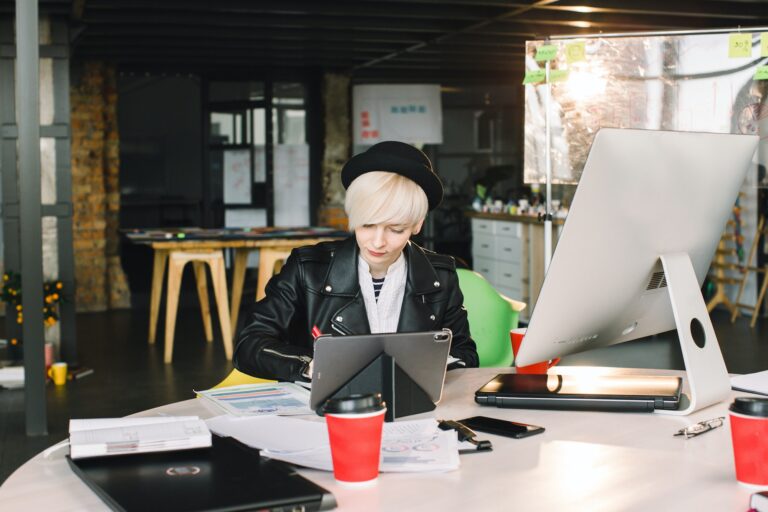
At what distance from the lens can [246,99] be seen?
33.6ft

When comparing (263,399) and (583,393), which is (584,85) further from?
(263,399)

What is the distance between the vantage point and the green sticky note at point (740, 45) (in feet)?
15.1

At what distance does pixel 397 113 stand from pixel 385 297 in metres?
8.42

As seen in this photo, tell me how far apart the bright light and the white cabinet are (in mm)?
3107

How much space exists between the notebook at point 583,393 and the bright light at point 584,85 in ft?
9.68

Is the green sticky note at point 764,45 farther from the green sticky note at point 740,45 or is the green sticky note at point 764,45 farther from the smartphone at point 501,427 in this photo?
the smartphone at point 501,427

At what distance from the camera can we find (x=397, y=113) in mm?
10781

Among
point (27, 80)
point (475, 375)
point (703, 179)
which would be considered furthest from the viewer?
point (27, 80)

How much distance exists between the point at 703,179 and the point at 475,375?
30.6 inches

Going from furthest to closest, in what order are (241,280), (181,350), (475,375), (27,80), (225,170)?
(225,170) → (241,280) → (181,350) → (27,80) → (475,375)

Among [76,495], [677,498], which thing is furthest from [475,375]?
[76,495]

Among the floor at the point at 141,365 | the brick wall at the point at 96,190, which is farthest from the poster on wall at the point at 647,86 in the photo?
the brick wall at the point at 96,190

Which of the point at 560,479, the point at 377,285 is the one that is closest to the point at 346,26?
the point at 377,285

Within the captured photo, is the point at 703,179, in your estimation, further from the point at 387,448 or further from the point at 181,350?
the point at 181,350
